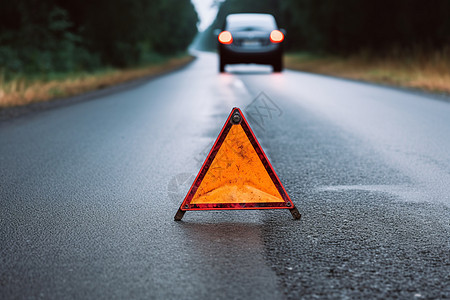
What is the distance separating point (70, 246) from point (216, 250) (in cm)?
95

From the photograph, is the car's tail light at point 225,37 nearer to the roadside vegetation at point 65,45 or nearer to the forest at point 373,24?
the roadside vegetation at point 65,45

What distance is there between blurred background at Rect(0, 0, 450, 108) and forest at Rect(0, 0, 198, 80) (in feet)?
0.13

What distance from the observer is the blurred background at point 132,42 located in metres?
19.0

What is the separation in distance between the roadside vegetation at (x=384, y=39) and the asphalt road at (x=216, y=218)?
886 cm

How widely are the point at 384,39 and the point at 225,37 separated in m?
13.8

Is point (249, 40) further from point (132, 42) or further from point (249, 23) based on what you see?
point (132, 42)

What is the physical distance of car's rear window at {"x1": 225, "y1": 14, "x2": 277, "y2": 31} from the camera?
19062mm

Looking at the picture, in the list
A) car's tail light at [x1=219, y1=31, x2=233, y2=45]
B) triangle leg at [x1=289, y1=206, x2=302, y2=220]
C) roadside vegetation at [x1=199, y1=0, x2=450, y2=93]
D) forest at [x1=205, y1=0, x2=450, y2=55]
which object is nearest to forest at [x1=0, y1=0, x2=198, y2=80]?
car's tail light at [x1=219, y1=31, x2=233, y2=45]

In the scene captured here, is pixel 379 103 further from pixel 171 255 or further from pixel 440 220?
pixel 171 255

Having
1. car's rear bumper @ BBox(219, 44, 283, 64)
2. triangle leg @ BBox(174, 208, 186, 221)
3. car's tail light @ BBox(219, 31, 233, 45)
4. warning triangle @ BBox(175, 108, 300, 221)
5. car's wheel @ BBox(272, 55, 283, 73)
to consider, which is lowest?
car's wheel @ BBox(272, 55, 283, 73)

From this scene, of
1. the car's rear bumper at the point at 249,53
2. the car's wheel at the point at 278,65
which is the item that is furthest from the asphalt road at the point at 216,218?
the car's wheel at the point at 278,65

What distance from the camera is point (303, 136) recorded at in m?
7.97

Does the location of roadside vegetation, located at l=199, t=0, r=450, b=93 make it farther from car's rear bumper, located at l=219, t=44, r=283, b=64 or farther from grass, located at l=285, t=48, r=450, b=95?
car's rear bumper, located at l=219, t=44, r=283, b=64

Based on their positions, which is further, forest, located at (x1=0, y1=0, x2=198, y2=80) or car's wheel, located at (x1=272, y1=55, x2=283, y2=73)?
forest, located at (x1=0, y1=0, x2=198, y2=80)
